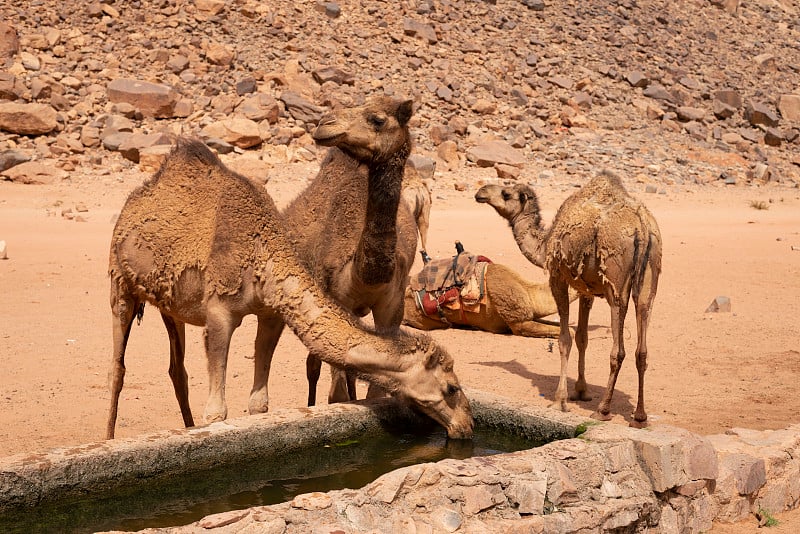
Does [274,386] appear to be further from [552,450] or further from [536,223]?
[552,450]

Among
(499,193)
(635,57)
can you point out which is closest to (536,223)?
(499,193)

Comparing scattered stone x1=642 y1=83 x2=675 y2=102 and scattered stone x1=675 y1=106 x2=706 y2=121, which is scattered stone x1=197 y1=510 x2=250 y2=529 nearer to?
scattered stone x1=675 y1=106 x2=706 y2=121

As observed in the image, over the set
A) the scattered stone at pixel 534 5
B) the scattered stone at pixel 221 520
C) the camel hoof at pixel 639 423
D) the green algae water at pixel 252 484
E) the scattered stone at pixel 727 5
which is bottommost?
the camel hoof at pixel 639 423

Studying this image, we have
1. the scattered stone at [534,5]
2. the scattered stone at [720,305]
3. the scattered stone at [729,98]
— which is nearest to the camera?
the scattered stone at [720,305]

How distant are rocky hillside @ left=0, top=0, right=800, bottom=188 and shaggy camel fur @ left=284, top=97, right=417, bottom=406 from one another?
14873 mm

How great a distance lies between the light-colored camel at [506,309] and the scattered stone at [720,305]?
2.47 m


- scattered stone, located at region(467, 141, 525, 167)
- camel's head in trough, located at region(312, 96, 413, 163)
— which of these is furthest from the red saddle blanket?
scattered stone, located at region(467, 141, 525, 167)

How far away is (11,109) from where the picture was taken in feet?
77.6

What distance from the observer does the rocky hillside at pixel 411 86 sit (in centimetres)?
2453

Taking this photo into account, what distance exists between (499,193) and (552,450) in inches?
233

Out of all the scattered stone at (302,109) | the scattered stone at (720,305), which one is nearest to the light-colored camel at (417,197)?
the scattered stone at (720,305)

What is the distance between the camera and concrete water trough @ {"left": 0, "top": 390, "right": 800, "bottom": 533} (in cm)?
438

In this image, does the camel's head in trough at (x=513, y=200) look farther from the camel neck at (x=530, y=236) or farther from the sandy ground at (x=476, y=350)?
the sandy ground at (x=476, y=350)

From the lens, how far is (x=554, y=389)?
9508 millimetres
